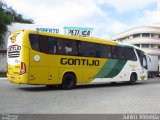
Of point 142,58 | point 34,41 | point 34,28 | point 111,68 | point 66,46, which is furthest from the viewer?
point 34,28

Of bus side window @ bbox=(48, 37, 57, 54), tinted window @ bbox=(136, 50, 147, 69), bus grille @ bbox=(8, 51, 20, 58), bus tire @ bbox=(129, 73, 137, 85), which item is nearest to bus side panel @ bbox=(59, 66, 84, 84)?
bus side window @ bbox=(48, 37, 57, 54)

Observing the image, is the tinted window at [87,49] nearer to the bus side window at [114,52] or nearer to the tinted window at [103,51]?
the tinted window at [103,51]

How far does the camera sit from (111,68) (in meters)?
23.7

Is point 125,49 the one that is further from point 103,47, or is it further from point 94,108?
point 94,108

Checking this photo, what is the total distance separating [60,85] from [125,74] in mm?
6816

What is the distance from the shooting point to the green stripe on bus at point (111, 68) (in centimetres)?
2295

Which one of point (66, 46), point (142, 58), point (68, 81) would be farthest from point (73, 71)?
point (142, 58)

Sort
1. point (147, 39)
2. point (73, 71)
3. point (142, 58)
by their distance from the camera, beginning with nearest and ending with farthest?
point (73, 71) < point (142, 58) < point (147, 39)

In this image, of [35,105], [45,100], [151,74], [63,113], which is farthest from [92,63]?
[151,74]

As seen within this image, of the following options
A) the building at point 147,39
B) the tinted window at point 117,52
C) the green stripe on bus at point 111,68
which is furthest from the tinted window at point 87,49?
the building at point 147,39

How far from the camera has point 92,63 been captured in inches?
864

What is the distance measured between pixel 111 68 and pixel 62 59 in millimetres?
5077

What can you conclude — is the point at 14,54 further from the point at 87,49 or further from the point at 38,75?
the point at 87,49

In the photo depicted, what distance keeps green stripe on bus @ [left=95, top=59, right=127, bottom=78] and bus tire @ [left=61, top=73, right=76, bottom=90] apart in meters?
2.49
